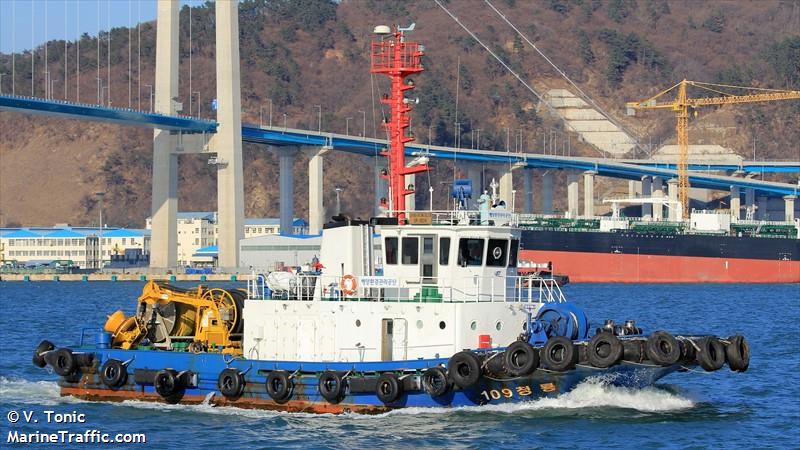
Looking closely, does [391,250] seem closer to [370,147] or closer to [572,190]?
[370,147]

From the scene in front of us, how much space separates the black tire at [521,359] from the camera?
24.3 meters

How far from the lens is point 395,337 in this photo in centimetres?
2583

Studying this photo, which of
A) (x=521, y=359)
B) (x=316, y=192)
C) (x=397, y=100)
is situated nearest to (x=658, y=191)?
(x=316, y=192)

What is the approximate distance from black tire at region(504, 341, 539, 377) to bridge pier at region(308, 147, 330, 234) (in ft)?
269

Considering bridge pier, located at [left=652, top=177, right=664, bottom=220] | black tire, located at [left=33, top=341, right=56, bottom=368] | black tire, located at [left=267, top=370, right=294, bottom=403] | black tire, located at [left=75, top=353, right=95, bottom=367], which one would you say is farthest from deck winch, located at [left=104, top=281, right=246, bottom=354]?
bridge pier, located at [left=652, top=177, right=664, bottom=220]

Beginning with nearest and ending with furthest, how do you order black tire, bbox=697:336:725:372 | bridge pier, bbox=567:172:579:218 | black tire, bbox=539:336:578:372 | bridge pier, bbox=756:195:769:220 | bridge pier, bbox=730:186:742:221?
black tire, bbox=539:336:578:372
black tire, bbox=697:336:725:372
bridge pier, bbox=730:186:742:221
bridge pier, bbox=567:172:579:218
bridge pier, bbox=756:195:769:220

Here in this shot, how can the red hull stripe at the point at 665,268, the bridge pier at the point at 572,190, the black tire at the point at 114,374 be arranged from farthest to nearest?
1. the bridge pier at the point at 572,190
2. the red hull stripe at the point at 665,268
3. the black tire at the point at 114,374

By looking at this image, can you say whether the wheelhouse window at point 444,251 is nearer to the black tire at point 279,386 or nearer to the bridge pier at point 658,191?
the black tire at point 279,386

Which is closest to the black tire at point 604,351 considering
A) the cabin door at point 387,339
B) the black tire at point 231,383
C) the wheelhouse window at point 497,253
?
the wheelhouse window at point 497,253

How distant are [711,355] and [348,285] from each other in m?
6.44

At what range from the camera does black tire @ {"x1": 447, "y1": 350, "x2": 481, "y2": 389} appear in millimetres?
24312

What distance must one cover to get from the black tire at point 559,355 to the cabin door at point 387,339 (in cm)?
280

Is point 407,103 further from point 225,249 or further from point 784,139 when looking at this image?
point 784,139

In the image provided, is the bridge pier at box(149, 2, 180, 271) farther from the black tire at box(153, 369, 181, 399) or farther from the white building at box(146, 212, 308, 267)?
the black tire at box(153, 369, 181, 399)
